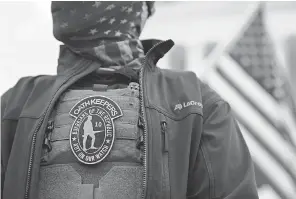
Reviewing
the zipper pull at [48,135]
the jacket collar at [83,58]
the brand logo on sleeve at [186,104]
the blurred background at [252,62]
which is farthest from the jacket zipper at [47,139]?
the blurred background at [252,62]

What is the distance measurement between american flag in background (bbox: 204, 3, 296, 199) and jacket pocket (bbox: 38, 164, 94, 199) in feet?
5.79

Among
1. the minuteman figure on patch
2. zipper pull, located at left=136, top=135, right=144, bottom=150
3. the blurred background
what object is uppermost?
the blurred background

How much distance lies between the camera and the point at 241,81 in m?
2.85

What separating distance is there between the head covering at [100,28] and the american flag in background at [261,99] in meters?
1.67

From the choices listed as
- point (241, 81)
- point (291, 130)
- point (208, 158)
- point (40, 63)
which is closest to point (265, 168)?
point (291, 130)

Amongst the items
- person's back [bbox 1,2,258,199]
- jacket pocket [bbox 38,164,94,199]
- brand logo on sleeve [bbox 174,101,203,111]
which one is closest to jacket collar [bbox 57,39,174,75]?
person's back [bbox 1,2,258,199]

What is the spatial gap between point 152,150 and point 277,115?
75.4 inches

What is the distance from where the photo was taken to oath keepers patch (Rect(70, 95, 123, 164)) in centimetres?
102

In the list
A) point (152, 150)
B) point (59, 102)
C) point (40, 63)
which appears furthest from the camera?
point (40, 63)

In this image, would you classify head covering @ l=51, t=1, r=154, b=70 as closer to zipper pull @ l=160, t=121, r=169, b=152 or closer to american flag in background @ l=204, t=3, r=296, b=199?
zipper pull @ l=160, t=121, r=169, b=152

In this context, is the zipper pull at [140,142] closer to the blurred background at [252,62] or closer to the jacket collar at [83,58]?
the jacket collar at [83,58]

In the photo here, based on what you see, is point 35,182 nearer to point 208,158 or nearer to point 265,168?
point 208,158

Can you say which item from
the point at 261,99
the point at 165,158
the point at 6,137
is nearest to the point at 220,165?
the point at 165,158

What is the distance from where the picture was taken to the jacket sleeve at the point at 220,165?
1009 millimetres
